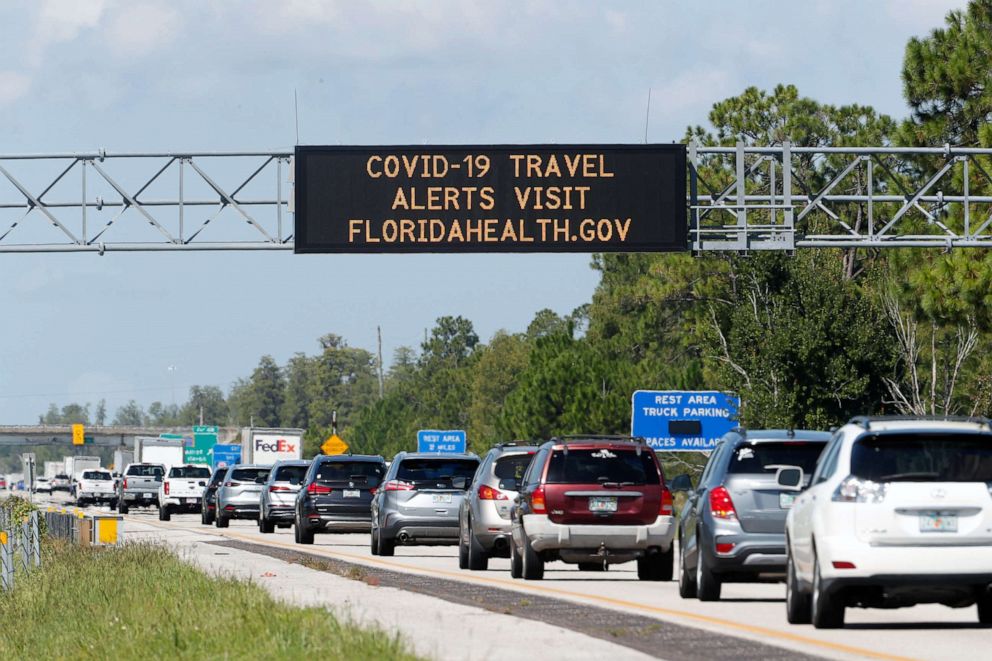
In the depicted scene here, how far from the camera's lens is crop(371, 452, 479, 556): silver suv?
107 ft

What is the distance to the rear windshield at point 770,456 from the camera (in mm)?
20266

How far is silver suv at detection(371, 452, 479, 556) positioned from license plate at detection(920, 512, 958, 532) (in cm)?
1746

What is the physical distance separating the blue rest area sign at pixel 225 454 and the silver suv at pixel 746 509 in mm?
90497

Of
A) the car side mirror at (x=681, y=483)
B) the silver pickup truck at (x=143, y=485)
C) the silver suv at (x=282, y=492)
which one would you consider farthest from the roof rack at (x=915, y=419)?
the silver pickup truck at (x=143, y=485)

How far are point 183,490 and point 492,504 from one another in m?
38.8

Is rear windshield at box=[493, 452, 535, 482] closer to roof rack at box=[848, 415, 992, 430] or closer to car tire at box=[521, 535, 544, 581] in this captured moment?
car tire at box=[521, 535, 544, 581]

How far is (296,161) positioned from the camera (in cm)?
3619

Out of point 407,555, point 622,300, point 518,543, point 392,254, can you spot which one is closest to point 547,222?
point 392,254

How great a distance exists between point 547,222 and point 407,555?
20.8 ft

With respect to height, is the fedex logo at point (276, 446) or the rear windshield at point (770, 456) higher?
the fedex logo at point (276, 446)

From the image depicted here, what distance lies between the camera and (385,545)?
33.0m

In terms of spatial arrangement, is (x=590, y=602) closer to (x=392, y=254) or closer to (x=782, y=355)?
(x=392, y=254)

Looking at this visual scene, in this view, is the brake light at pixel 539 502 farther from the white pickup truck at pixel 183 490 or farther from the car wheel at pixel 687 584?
the white pickup truck at pixel 183 490

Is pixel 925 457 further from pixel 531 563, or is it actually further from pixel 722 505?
pixel 531 563
